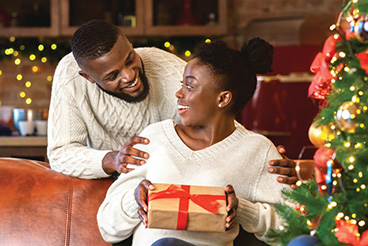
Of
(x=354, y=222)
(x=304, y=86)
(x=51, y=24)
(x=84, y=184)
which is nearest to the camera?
(x=354, y=222)

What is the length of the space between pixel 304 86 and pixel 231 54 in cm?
217

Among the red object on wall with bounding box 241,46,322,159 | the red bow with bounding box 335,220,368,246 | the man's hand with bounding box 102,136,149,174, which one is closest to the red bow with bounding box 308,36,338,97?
the red bow with bounding box 335,220,368,246

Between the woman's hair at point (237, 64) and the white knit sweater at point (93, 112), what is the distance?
0.47 meters

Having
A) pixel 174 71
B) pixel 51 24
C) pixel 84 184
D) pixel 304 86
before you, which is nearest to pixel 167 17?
pixel 51 24

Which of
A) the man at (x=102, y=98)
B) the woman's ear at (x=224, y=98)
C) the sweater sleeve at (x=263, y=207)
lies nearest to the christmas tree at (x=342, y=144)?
the sweater sleeve at (x=263, y=207)

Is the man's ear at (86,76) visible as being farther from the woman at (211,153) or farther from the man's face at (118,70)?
the woman at (211,153)

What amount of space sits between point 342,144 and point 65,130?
1112 millimetres

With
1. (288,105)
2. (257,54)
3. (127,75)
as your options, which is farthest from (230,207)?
(288,105)

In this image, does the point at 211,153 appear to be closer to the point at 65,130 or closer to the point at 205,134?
the point at 205,134

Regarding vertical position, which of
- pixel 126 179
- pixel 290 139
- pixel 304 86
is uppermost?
pixel 126 179

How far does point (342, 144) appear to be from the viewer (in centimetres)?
110

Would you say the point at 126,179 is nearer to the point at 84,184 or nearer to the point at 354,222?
the point at 84,184

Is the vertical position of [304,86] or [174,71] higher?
[174,71]

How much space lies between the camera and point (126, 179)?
1.64 metres
